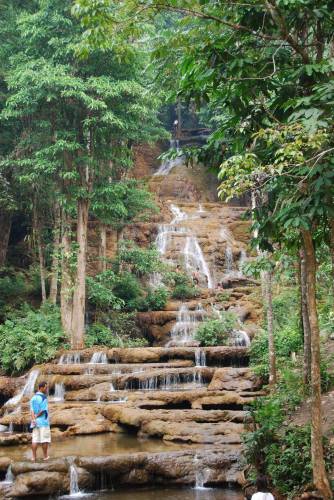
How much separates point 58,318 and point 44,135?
7230 millimetres

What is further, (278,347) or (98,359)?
(98,359)

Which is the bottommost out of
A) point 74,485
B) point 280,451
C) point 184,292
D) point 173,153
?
point 74,485

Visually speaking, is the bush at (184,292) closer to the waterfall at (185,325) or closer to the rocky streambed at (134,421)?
the waterfall at (185,325)

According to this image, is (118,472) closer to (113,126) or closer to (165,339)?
(165,339)

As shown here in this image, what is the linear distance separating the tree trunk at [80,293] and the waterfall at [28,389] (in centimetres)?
257

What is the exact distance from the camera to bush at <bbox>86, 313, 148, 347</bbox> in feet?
63.8

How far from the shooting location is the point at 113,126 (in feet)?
63.0

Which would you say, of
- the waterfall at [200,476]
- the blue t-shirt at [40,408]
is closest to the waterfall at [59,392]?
the blue t-shirt at [40,408]

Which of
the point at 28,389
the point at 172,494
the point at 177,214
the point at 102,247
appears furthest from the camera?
the point at 177,214

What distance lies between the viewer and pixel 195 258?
87.3 ft

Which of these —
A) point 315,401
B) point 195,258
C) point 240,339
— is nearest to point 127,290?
point 195,258

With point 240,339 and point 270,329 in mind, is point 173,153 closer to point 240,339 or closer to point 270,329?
point 270,329

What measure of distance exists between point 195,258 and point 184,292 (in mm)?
3643

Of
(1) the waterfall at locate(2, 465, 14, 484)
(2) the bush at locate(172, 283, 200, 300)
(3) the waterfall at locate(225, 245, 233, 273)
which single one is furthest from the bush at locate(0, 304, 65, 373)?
(3) the waterfall at locate(225, 245, 233, 273)
